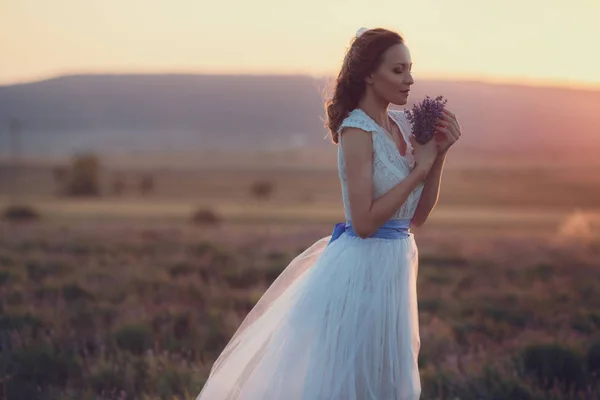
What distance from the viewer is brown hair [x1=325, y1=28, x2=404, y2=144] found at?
165 inches

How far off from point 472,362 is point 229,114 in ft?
581

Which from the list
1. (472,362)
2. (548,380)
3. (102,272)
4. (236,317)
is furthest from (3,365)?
(102,272)

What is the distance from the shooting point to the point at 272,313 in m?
4.60

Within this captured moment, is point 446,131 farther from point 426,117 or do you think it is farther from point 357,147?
point 357,147

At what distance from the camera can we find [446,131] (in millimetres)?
4227

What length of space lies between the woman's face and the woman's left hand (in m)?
0.19

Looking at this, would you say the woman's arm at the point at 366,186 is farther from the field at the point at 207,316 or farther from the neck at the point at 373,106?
the field at the point at 207,316

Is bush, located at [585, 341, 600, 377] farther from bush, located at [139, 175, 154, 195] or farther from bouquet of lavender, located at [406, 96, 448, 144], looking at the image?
bush, located at [139, 175, 154, 195]

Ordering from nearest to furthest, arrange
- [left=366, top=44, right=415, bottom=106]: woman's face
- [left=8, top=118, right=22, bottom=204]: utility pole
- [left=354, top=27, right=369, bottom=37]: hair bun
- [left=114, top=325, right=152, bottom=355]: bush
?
[left=366, top=44, right=415, bottom=106]: woman's face < [left=354, top=27, right=369, bottom=37]: hair bun < [left=114, top=325, right=152, bottom=355]: bush < [left=8, top=118, right=22, bottom=204]: utility pole

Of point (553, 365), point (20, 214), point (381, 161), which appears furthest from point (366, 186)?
point (20, 214)

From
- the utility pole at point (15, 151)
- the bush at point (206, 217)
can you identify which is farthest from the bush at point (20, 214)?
the utility pole at point (15, 151)

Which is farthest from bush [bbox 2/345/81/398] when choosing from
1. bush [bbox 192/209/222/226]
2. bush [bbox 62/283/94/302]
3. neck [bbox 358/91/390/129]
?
bush [bbox 192/209/222/226]

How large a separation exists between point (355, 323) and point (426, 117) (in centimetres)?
93

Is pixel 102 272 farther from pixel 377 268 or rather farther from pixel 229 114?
pixel 229 114
